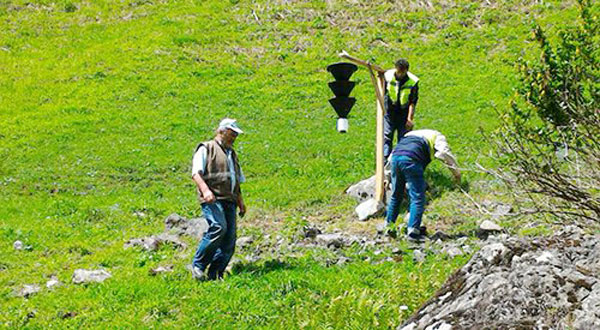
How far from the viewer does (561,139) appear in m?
5.06

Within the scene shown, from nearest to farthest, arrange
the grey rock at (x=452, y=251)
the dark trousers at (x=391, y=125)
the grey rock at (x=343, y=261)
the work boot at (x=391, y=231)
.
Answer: the grey rock at (x=452, y=251)
the grey rock at (x=343, y=261)
the work boot at (x=391, y=231)
the dark trousers at (x=391, y=125)

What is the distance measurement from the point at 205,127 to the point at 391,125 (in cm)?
869

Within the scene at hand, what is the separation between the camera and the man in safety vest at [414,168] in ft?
28.7

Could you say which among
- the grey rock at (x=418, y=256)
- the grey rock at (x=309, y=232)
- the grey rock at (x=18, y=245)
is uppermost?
the grey rock at (x=418, y=256)

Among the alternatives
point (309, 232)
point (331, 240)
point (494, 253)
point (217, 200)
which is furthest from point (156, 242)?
point (494, 253)

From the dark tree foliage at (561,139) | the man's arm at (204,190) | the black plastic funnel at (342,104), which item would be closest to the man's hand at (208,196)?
the man's arm at (204,190)

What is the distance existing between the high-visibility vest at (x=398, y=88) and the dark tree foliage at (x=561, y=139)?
258 centimetres

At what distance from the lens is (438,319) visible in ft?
11.8

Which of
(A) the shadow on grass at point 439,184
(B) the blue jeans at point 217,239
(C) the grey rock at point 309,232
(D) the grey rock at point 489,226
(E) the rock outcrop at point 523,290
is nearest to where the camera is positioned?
(E) the rock outcrop at point 523,290

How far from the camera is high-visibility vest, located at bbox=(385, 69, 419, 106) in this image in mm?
10938

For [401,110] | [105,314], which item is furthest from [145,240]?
[401,110]

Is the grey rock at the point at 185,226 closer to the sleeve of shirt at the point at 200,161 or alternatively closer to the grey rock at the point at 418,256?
the sleeve of shirt at the point at 200,161

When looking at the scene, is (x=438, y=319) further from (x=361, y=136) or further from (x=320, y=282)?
(x=361, y=136)

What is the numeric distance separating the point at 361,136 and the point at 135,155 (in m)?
5.83
